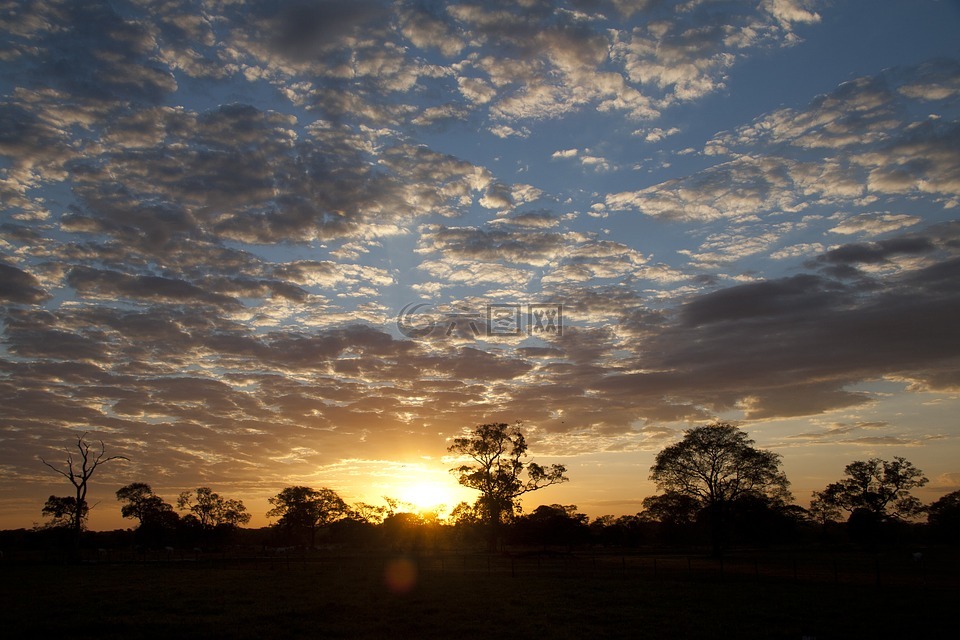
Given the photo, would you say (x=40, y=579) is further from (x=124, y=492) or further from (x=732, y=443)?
(x=124, y=492)

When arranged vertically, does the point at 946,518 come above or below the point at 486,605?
below

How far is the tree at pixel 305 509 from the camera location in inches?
5320

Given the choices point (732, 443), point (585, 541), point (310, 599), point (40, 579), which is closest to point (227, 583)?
point (310, 599)

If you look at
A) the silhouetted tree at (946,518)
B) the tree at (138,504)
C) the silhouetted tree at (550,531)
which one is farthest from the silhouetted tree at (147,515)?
the silhouetted tree at (946,518)

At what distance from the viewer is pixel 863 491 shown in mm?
102312

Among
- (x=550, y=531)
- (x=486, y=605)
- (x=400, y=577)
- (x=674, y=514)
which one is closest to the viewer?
(x=486, y=605)

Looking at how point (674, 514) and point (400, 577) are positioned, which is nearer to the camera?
point (400, 577)

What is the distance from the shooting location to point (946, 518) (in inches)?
4377

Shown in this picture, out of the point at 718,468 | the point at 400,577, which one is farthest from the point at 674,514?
the point at 400,577

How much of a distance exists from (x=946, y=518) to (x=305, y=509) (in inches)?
4988

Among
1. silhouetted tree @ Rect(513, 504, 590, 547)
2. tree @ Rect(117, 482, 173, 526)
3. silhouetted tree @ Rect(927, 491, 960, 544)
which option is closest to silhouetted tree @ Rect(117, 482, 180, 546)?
tree @ Rect(117, 482, 173, 526)

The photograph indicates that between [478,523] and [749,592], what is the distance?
65920 mm

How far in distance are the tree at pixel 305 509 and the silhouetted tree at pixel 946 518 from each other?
397ft

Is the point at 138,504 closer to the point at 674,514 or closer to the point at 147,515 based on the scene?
the point at 147,515
